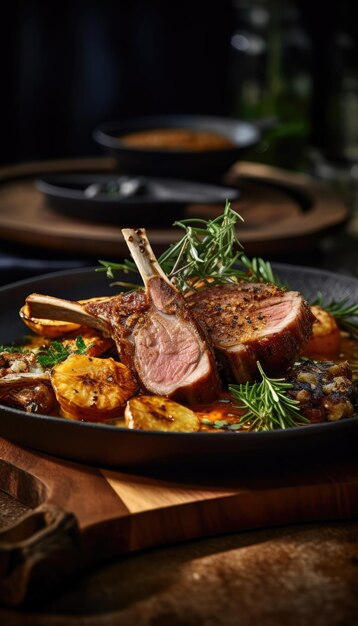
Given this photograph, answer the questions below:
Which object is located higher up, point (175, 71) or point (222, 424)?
point (175, 71)

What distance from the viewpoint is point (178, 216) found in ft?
10.7

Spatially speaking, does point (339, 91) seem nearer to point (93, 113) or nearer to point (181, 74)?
A: point (181, 74)

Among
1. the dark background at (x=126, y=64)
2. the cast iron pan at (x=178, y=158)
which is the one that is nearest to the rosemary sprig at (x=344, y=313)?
the cast iron pan at (x=178, y=158)

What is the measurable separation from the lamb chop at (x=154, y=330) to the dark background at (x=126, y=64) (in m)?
2.68

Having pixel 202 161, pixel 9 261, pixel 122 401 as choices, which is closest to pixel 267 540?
pixel 122 401

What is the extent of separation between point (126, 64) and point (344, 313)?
2.68m

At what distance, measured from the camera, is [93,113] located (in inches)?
189

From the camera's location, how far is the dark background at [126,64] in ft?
15.3

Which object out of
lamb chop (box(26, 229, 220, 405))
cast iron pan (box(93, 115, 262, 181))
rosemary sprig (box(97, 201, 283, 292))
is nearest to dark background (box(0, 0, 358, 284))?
cast iron pan (box(93, 115, 262, 181))

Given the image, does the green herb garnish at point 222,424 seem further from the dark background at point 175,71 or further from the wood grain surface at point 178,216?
the dark background at point 175,71

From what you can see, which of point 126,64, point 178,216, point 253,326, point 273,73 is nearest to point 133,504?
point 253,326

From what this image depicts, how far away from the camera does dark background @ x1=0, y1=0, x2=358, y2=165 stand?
4656mm

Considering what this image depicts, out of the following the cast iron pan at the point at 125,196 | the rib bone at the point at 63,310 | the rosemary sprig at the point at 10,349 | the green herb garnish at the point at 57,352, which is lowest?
the rosemary sprig at the point at 10,349

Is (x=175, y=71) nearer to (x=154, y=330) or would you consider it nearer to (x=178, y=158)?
(x=178, y=158)
